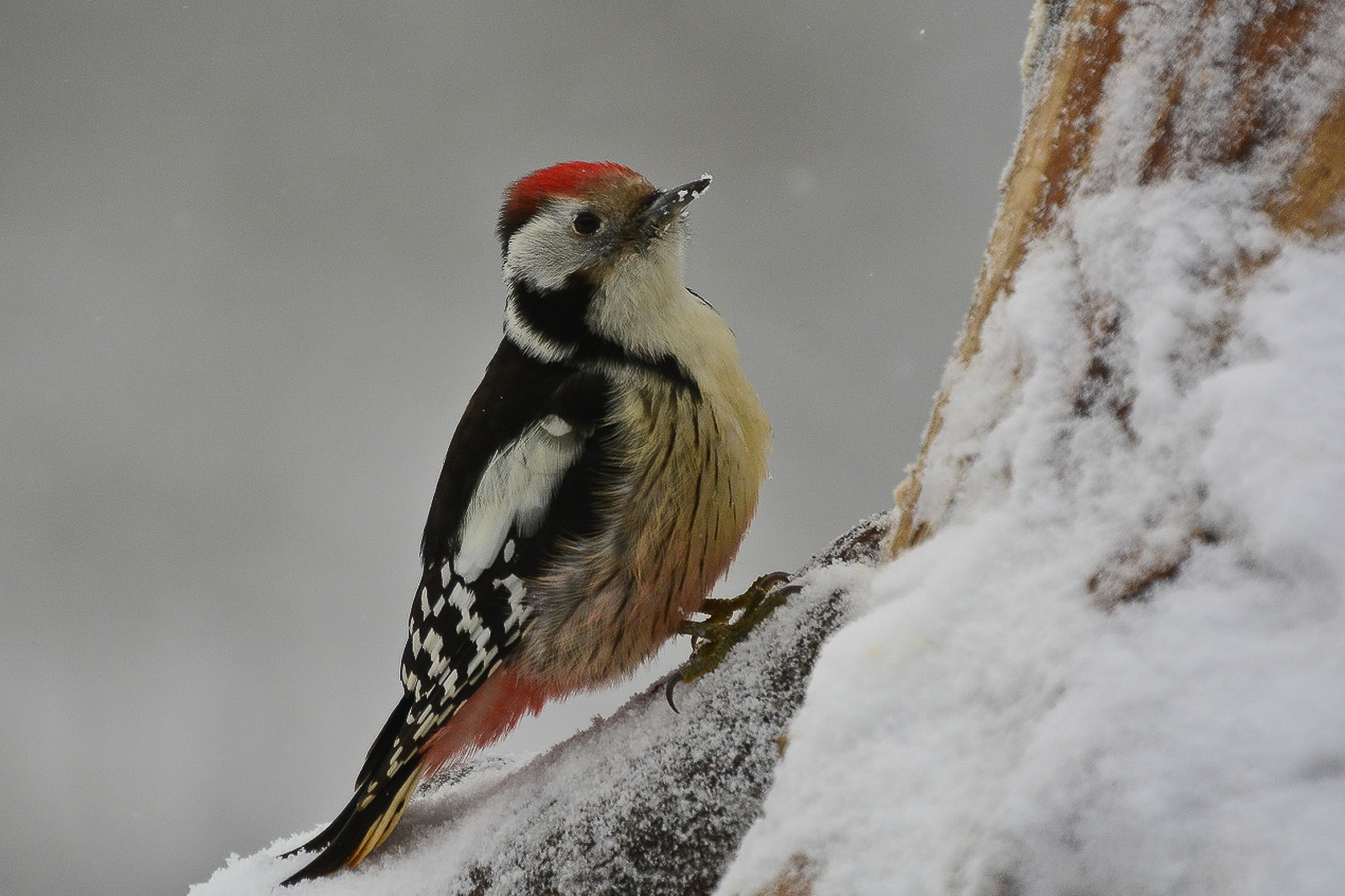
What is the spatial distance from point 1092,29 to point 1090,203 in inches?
7.8

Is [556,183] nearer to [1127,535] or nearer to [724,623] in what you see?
[724,623]

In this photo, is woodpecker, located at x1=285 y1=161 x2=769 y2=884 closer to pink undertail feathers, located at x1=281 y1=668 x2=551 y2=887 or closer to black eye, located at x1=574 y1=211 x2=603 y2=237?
pink undertail feathers, located at x1=281 y1=668 x2=551 y2=887

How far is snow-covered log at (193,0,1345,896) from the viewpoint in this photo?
64cm

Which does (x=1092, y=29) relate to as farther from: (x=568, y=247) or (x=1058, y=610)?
(x=568, y=247)

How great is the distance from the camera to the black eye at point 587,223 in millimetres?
2172

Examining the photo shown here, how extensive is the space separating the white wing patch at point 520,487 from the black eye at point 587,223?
0.45 m

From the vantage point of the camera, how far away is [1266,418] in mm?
710

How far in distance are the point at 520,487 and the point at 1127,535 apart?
4.26 ft

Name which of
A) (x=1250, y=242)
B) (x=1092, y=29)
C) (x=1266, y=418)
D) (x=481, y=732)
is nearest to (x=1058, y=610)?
(x=1266, y=418)

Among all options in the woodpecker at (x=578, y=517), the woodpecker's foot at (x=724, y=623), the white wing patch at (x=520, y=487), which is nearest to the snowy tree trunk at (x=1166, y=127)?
the woodpecker's foot at (x=724, y=623)

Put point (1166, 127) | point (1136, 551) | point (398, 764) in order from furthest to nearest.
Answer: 1. point (398, 764)
2. point (1166, 127)
3. point (1136, 551)

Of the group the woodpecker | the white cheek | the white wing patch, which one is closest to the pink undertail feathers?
the woodpecker

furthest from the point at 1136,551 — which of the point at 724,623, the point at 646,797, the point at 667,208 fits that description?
the point at 667,208

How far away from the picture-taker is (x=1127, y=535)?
0.79 metres
